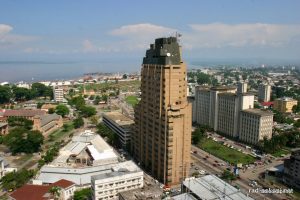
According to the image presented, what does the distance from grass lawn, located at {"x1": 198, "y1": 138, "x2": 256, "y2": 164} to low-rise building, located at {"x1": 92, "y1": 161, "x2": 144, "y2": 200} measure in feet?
81.8

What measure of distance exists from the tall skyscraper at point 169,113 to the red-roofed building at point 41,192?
48.6 ft

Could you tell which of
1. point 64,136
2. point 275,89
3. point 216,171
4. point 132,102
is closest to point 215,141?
point 216,171

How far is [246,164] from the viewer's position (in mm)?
61125

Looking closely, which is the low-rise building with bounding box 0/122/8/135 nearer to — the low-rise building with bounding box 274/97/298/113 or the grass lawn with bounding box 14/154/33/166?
the grass lawn with bounding box 14/154/33/166

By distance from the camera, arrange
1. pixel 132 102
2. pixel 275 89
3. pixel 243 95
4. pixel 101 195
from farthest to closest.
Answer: pixel 275 89 < pixel 132 102 < pixel 243 95 < pixel 101 195

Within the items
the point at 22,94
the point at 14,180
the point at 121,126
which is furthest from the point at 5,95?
the point at 14,180

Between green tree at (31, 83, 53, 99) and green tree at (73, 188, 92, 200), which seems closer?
green tree at (73, 188, 92, 200)

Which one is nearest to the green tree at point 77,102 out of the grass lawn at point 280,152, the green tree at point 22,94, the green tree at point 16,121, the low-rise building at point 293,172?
the green tree at point 22,94

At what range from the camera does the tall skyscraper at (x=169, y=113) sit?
4906 centimetres

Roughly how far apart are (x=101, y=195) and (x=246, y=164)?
Result: 31.6m

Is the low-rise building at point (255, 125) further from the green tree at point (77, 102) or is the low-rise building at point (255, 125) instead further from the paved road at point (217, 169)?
the green tree at point (77, 102)

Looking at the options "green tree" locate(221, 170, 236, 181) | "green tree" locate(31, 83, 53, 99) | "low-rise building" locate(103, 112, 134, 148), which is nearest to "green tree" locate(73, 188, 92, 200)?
"green tree" locate(221, 170, 236, 181)

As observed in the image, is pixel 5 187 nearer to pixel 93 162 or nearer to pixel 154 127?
pixel 93 162

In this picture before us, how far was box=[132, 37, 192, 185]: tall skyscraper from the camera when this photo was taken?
49.1 meters
